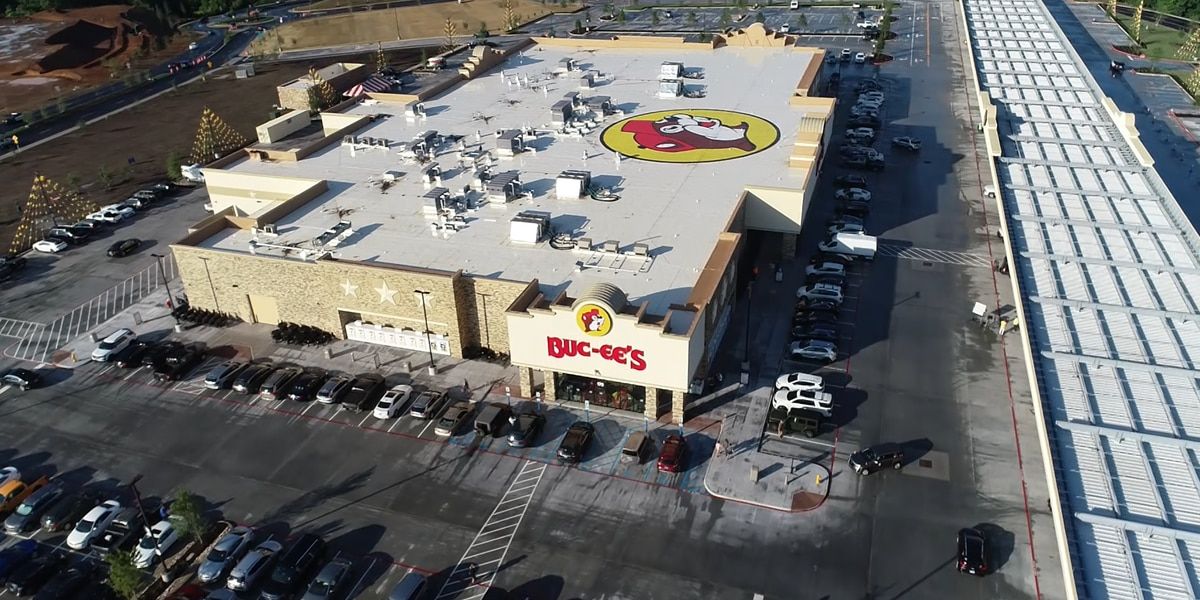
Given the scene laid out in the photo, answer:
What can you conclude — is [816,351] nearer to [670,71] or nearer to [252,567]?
[252,567]

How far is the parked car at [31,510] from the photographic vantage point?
1745 inches

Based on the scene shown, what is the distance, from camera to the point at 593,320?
156 feet

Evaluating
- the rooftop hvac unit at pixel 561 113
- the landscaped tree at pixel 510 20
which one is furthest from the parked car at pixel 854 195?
the landscaped tree at pixel 510 20

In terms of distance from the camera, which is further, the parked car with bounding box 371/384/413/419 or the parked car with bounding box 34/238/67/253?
the parked car with bounding box 34/238/67/253

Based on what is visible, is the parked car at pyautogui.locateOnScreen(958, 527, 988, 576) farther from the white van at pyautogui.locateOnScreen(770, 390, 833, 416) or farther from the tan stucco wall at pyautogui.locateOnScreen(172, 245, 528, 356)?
the tan stucco wall at pyautogui.locateOnScreen(172, 245, 528, 356)

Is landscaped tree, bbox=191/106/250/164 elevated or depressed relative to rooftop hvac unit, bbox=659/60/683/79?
depressed

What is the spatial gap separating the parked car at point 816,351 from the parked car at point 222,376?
134ft

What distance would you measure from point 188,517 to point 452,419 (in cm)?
1586

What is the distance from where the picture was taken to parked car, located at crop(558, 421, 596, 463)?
47062 millimetres

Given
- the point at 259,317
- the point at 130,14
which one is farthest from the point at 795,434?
the point at 130,14

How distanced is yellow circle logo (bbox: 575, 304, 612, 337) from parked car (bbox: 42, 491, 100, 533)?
30991 mm

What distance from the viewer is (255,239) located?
6162 centimetres

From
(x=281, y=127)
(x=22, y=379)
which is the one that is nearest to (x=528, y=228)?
(x=22, y=379)

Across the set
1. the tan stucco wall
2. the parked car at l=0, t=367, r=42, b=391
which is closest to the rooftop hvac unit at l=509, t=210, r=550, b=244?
the tan stucco wall
